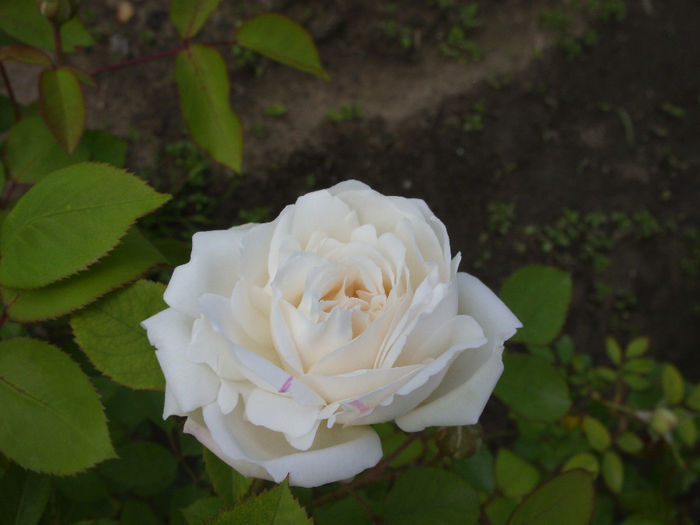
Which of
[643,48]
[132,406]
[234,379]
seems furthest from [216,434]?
[643,48]

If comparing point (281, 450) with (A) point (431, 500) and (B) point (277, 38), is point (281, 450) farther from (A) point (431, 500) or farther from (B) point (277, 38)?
(B) point (277, 38)

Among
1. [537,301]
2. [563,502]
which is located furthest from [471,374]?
[537,301]

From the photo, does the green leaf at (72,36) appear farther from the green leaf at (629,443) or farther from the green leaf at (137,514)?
the green leaf at (629,443)

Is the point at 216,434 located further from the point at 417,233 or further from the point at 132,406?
the point at 132,406

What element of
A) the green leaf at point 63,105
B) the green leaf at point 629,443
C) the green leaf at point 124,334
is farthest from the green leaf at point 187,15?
the green leaf at point 629,443

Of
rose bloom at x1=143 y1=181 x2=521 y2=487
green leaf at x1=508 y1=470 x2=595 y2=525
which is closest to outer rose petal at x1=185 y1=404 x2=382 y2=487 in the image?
rose bloom at x1=143 y1=181 x2=521 y2=487

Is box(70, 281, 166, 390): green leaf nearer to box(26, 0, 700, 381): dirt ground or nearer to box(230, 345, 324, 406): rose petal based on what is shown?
box(230, 345, 324, 406): rose petal
